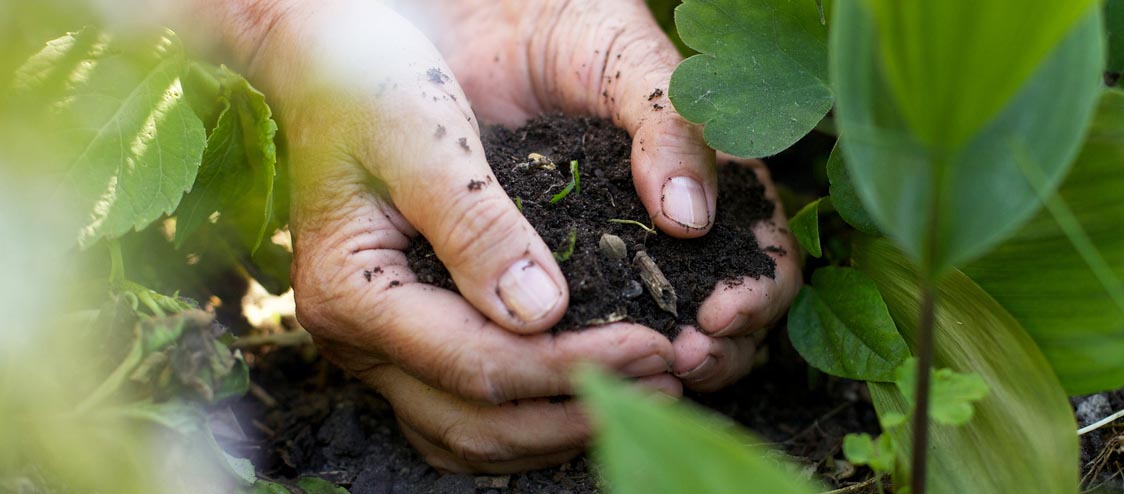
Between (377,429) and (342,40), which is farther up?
(342,40)

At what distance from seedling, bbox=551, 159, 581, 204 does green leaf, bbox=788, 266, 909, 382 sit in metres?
0.43

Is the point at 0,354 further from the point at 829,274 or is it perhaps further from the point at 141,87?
the point at 829,274

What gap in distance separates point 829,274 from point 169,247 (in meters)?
1.19

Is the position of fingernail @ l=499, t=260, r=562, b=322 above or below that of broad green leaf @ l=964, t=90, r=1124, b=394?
below

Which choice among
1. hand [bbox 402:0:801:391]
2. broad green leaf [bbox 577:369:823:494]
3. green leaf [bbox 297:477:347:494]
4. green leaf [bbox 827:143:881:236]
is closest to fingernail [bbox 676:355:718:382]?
hand [bbox 402:0:801:391]

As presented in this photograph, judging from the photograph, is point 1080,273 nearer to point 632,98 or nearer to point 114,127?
point 632,98

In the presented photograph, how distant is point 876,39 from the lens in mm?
671

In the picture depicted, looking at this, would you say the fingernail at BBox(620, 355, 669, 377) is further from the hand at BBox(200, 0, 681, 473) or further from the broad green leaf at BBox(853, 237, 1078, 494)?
the broad green leaf at BBox(853, 237, 1078, 494)

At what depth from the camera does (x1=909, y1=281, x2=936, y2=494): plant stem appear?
0.74 metres

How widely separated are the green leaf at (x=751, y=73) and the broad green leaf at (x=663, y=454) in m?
0.69

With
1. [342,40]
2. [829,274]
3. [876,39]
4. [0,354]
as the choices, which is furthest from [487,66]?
[876,39]

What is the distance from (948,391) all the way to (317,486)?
848mm

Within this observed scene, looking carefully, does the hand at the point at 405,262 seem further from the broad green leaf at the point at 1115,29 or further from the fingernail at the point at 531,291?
the broad green leaf at the point at 1115,29

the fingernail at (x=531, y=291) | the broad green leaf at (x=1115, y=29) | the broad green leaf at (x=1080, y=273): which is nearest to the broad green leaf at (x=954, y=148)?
the broad green leaf at (x=1080, y=273)
